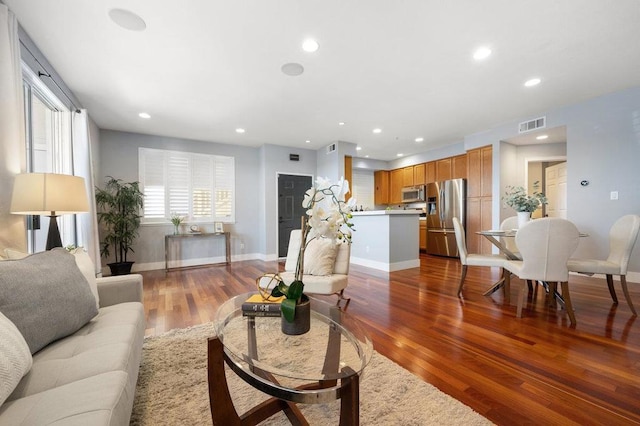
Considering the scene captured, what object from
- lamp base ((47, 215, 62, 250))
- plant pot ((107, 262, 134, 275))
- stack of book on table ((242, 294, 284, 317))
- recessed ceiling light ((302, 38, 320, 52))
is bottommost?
plant pot ((107, 262, 134, 275))

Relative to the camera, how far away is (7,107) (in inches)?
71.0

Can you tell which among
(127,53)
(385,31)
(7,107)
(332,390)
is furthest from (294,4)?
(332,390)

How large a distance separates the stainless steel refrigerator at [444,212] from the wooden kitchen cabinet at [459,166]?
9.8 inches

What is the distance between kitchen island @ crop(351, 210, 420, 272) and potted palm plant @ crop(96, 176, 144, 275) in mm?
4133

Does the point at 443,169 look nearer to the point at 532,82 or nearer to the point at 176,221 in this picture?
the point at 532,82

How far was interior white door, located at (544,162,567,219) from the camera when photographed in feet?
18.5

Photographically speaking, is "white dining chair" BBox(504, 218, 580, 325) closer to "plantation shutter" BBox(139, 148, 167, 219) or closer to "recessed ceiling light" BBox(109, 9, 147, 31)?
"recessed ceiling light" BBox(109, 9, 147, 31)

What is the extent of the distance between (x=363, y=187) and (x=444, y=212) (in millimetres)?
2627

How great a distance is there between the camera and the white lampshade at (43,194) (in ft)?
5.84

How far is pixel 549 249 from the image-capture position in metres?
2.30

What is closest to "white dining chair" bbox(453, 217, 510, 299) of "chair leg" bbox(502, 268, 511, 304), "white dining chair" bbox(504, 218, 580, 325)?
"chair leg" bbox(502, 268, 511, 304)

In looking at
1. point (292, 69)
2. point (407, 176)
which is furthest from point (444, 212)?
point (292, 69)

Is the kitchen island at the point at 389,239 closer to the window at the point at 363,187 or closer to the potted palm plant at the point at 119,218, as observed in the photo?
the window at the point at 363,187

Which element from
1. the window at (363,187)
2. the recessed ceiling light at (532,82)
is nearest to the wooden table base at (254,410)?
the recessed ceiling light at (532,82)
